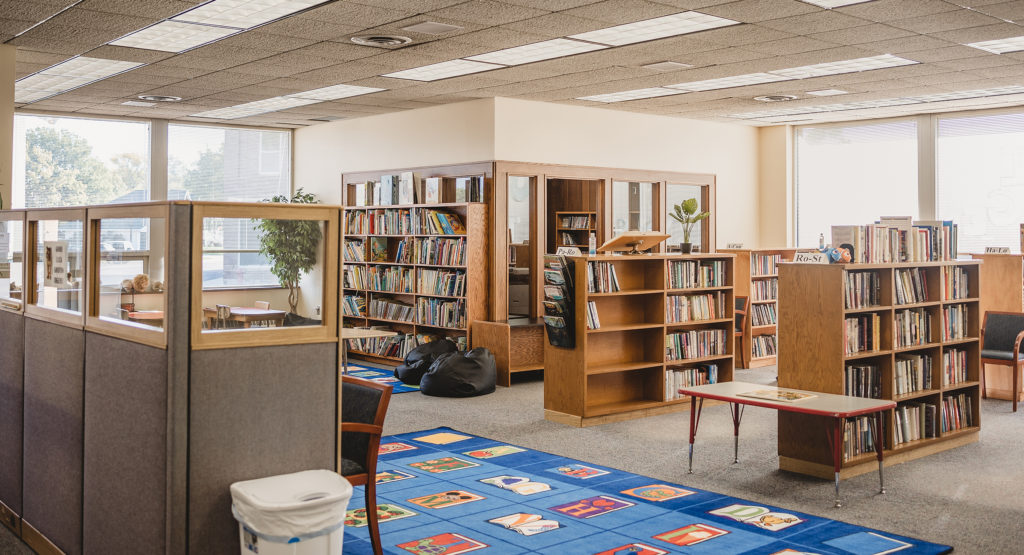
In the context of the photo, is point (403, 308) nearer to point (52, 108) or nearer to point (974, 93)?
point (52, 108)

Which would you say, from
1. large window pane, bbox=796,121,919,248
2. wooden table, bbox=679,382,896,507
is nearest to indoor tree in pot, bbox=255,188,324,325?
wooden table, bbox=679,382,896,507

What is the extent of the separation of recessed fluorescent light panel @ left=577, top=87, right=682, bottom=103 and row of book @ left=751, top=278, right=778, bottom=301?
9.12 ft

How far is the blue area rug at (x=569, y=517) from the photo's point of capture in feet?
15.4

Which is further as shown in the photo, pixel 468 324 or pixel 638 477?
pixel 468 324

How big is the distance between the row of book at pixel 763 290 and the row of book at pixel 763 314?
9cm

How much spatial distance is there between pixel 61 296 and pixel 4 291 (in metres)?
1.14

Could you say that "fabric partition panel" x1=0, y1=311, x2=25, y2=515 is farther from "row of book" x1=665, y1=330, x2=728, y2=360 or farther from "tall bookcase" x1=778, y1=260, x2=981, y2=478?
"row of book" x1=665, y1=330, x2=728, y2=360

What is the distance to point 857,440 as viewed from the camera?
247 inches

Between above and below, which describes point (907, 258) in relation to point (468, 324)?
above

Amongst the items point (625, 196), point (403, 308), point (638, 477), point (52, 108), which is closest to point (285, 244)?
point (403, 308)

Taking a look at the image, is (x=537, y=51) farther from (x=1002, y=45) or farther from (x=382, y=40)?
(x=1002, y=45)

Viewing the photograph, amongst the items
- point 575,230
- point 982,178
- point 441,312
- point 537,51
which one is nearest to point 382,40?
point 537,51

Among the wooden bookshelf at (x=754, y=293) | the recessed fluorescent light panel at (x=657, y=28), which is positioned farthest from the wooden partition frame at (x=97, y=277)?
the wooden bookshelf at (x=754, y=293)

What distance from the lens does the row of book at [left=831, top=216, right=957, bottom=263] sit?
255 inches
